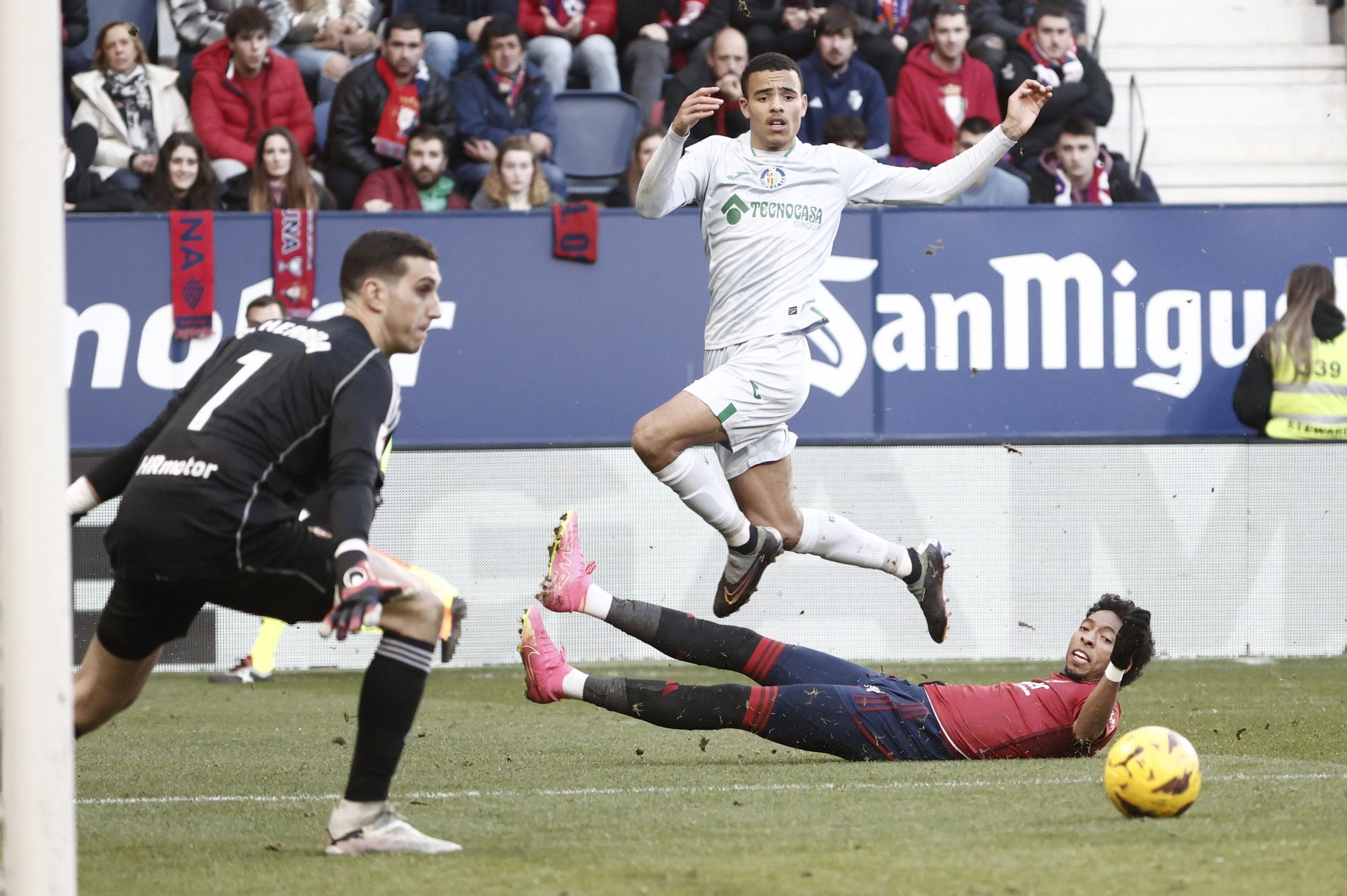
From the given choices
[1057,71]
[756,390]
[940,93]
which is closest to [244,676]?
[756,390]

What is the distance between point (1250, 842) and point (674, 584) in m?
6.29

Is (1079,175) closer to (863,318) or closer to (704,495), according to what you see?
(863,318)

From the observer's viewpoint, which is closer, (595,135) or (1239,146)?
(595,135)

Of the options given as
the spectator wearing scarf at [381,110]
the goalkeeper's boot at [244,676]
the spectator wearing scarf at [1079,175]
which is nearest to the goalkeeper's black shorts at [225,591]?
the goalkeeper's boot at [244,676]

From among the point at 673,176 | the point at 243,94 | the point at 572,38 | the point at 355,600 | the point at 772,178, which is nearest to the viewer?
the point at 355,600

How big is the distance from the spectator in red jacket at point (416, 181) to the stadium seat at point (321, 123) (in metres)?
0.65

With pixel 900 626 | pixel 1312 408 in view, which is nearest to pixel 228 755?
pixel 900 626

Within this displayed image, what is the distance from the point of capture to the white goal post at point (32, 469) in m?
3.23

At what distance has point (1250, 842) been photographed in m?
4.46

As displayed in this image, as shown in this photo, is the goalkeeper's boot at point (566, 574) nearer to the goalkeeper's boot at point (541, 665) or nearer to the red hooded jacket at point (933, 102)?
the goalkeeper's boot at point (541, 665)

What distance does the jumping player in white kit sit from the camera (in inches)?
276

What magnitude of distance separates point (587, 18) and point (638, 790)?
8.36 meters

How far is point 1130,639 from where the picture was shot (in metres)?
5.39

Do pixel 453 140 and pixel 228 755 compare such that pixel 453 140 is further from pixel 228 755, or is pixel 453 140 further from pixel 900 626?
pixel 228 755
